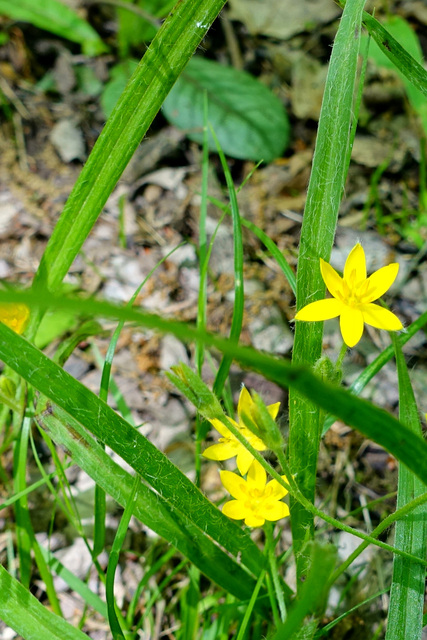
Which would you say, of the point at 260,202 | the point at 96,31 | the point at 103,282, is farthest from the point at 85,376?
the point at 96,31

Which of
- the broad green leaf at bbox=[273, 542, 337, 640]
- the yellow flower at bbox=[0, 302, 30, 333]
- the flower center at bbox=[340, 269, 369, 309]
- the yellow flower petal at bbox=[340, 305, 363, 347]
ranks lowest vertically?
the broad green leaf at bbox=[273, 542, 337, 640]

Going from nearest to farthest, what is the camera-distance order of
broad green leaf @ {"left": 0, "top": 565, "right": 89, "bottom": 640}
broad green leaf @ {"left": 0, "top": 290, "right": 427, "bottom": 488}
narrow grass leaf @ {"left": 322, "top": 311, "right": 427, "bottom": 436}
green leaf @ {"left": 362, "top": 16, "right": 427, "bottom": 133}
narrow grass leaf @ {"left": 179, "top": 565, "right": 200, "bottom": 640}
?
broad green leaf @ {"left": 0, "top": 290, "right": 427, "bottom": 488} → broad green leaf @ {"left": 0, "top": 565, "right": 89, "bottom": 640} → narrow grass leaf @ {"left": 322, "top": 311, "right": 427, "bottom": 436} → narrow grass leaf @ {"left": 179, "top": 565, "right": 200, "bottom": 640} → green leaf @ {"left": 362, "top": 16, "right": 427, "bottom": 133}

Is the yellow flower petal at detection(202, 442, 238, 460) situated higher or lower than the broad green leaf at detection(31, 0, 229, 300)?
lower

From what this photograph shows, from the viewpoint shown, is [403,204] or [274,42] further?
[274,42]

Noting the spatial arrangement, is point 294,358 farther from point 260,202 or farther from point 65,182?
point 65,182

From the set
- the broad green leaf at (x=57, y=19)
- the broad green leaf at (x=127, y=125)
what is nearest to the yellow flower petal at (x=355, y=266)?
the broad green leaf at (x=127, y=125)

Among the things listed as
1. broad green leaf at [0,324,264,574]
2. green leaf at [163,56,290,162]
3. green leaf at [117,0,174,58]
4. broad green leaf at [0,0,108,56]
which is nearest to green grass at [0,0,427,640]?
broad green leaf at [0,324,264,574]

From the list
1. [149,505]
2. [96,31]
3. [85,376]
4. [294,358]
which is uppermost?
[96,31]

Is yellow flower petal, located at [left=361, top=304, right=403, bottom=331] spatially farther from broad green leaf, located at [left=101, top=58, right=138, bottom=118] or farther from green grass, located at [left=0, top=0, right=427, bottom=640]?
broad green leaf, located at [left=101, top=58, right=138, bottom=118]
